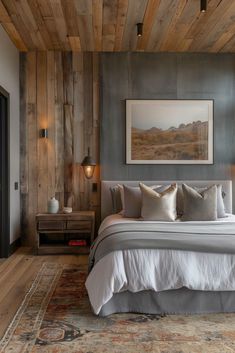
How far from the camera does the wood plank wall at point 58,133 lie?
549 cm

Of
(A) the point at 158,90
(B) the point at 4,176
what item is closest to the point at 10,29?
(B) the point at 4,176

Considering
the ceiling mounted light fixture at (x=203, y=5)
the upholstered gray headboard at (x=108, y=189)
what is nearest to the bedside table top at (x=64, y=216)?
the upholstered gray headboard at (x=108, y=189)

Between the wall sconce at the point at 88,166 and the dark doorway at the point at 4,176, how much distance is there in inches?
43.7

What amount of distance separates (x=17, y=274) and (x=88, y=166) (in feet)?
6.28

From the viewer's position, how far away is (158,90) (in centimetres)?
547

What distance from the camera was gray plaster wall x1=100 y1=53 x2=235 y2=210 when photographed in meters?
5.45

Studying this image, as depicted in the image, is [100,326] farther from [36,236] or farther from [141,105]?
[141,105]

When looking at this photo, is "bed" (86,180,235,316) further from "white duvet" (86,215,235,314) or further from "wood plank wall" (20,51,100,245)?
"wood plank wall" (20,51,100,245)

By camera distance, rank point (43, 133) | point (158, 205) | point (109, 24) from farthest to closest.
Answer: point (43, 133)
point (109, 24)
point (158, 205)

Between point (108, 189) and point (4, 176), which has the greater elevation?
point (4, 176)

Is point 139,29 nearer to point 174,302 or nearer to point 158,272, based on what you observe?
point 158,272

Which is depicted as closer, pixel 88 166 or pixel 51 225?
pixel 51 225

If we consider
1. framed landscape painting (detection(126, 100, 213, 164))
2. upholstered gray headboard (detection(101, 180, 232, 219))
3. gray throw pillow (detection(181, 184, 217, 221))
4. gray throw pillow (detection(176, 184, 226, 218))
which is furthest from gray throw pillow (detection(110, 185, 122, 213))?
gray throw pillow (detection(181, 184, 217, 221))

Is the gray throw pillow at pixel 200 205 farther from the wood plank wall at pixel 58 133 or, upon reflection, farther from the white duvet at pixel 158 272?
the wood plank wall at pixel 58 133
